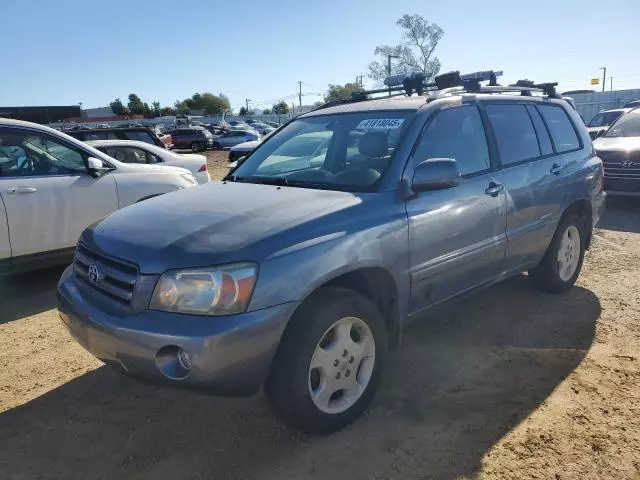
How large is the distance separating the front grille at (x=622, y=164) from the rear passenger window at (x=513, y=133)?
5377 mm

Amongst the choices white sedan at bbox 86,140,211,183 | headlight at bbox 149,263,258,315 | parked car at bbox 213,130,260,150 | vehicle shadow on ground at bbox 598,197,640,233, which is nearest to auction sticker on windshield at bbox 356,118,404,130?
headlight at bbox 149,263,258,315

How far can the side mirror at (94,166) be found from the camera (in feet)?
18.3

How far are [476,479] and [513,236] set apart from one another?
2.01 meters

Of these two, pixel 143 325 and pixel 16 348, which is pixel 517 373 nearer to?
pixel 143 325

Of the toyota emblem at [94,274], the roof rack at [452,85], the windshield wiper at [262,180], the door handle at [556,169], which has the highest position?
the roof rack at [452,85]

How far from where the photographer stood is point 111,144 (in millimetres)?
8078

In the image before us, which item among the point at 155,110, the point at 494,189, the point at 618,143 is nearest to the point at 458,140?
the point at 494,189

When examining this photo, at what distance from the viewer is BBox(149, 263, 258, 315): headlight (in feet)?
8.05

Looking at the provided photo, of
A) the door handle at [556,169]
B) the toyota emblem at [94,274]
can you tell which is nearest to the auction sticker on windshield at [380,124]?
the door handle at [556,169]

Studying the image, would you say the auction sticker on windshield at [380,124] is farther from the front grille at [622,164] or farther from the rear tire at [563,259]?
the front grille at [622,164]

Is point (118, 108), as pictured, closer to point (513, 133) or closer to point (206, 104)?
point (206, 104)

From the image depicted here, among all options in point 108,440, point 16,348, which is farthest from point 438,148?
point 16,348

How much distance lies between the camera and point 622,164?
884 cm

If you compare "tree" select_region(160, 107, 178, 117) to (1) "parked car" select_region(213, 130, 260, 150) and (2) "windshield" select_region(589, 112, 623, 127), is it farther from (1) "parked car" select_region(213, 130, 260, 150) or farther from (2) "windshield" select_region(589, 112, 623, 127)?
(2) "windshield" select_region(589, 112, 623, 127)
